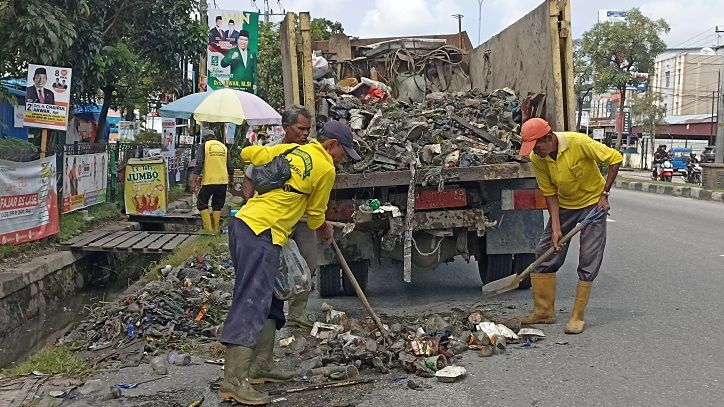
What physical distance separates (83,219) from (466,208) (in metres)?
7.20

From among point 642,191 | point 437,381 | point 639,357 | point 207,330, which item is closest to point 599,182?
point 639,357

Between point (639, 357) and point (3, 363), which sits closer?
point (639, 357)

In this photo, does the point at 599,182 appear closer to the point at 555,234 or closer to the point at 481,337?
the point at 555,234

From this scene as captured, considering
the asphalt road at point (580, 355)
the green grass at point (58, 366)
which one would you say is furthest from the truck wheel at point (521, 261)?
the green grass at point (58, 366)

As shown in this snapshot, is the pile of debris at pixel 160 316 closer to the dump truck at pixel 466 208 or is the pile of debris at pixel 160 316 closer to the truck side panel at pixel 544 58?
the dump truck at pixel 466 208

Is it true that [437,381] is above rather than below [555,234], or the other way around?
below

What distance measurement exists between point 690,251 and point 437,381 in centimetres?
572

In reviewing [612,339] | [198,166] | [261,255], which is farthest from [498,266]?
[198,166]

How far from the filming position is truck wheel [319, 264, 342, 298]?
6.37 metres

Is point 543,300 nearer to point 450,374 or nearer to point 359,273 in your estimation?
point 450,374

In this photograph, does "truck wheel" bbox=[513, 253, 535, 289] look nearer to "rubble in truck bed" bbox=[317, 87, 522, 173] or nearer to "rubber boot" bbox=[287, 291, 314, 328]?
"rubble in truck bed" bbox=[317, 87, 522, 173]

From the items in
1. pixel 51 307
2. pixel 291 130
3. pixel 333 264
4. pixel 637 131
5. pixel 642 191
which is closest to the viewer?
pixel 291 130

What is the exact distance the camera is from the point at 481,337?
491 centimetres

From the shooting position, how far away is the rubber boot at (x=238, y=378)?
3.91 m
